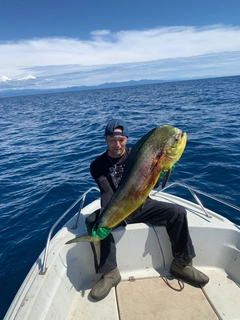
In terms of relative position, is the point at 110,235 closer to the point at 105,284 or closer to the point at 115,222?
the point at 105,284

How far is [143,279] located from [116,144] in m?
2.53

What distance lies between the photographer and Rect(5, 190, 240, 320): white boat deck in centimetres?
354

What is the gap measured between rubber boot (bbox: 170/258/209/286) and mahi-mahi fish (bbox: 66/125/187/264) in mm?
2003

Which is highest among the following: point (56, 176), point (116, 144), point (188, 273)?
point (116, 144)

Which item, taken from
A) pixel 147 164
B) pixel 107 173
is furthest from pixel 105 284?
pixel 147 164

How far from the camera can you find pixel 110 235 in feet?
12.9

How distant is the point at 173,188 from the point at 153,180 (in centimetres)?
620

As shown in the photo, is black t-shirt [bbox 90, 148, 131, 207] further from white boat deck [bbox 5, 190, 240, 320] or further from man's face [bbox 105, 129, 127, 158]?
white boat deck [bbox 5, 190, 240, 320]

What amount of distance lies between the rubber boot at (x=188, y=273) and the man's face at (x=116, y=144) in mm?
2138

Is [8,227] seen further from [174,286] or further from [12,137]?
[12,137]

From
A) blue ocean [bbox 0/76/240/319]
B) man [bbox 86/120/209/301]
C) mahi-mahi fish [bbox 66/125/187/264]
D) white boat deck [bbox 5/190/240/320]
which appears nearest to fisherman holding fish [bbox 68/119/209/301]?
man [bbox 86/120/209/301]

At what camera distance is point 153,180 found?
2.61m

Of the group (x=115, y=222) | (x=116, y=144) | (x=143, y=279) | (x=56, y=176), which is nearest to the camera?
(x=115, y=222)

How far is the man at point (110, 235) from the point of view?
392cm
